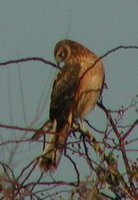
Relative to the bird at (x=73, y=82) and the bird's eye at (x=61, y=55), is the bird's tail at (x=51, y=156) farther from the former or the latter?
the bird's eye at (x=61, y=55)

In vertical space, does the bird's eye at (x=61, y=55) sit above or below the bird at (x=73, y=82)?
above

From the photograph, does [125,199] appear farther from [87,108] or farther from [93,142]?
[87,108]

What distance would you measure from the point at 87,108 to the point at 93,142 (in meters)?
2.21

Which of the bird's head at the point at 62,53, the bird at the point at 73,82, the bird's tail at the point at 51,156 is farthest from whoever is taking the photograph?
the bird's head at the point at 62,53

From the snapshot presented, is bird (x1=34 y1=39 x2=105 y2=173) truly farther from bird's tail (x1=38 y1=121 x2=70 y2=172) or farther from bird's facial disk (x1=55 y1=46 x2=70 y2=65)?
bird's tail (x1=38 y1=121 x2=70 y2=172)

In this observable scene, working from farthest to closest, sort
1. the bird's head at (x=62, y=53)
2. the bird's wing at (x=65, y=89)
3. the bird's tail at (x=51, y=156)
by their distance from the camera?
the bird's head at (x=62, y=53), the bird's wing at (x=65, y=89), the bird's tail at (x=51, y=156)

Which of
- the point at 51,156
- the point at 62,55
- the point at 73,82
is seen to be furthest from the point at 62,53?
the point at 51,156

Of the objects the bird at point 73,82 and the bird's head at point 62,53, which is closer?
the bird at point 73,82

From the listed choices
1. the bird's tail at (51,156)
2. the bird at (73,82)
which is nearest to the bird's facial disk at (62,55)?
the bird at (73,82)

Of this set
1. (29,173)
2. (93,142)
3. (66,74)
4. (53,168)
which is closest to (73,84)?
(66,74)

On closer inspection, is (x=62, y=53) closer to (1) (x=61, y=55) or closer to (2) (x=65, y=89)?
(1) (x=61, y=55)

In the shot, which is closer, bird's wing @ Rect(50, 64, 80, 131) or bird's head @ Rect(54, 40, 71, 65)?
bird's wing @ Rect(50, 64, 80, 131)

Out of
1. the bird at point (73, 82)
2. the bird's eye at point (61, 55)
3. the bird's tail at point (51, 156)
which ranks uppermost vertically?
the bird's eye at point (61, 55)

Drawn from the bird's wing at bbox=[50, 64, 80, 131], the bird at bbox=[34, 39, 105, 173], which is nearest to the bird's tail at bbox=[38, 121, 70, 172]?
the bird at bbox=[34, 39, 105, 173]
